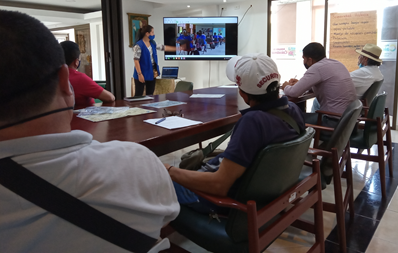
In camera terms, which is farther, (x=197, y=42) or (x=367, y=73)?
(x=197, y=42)

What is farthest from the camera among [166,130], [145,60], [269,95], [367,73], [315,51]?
[145,60]

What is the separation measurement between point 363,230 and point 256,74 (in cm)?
141

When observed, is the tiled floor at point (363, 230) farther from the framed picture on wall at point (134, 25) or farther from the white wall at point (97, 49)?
the white wall at point (97, 49)

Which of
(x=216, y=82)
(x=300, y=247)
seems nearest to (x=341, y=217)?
(x=300, y=247)

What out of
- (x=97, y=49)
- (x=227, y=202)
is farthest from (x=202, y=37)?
(x=227, y=202)

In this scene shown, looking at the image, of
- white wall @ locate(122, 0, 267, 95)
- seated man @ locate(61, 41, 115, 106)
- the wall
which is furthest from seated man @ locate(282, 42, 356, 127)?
the wall

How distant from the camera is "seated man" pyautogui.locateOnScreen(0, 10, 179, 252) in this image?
20.1 inches

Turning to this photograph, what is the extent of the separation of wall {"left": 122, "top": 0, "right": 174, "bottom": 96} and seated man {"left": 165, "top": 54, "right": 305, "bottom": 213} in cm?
513

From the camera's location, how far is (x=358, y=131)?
2.76 meters

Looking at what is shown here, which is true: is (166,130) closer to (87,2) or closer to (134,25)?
(134,25)

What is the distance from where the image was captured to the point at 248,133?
1.14m

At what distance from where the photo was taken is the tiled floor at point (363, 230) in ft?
6.10

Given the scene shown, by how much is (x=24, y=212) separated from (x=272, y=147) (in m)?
0.77

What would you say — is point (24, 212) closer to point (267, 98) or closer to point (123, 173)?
point (123, 173)
